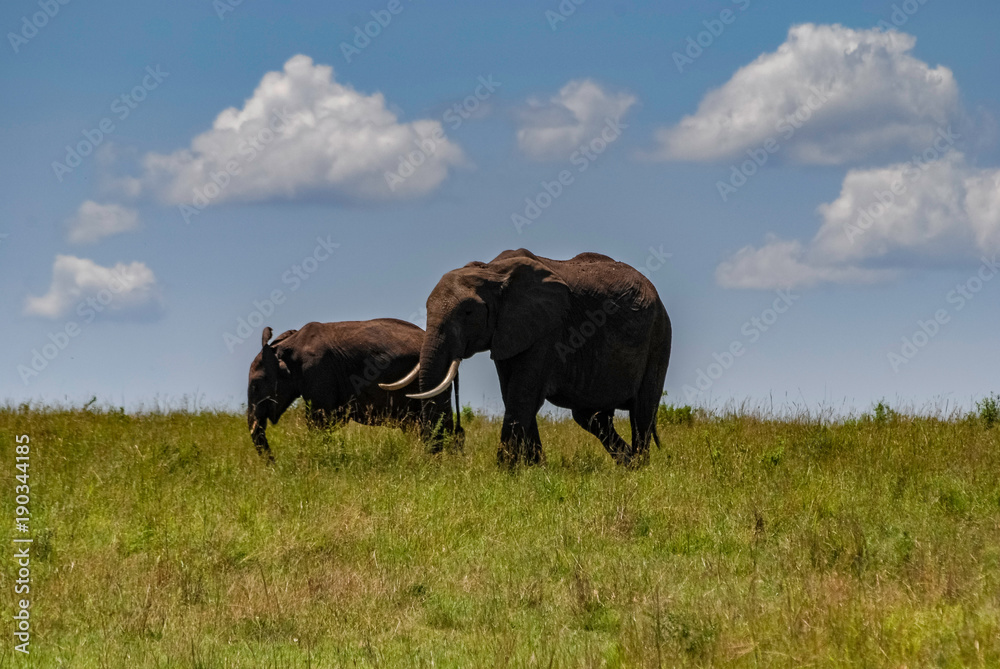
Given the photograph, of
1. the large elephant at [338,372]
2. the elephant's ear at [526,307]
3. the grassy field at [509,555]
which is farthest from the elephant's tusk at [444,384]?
the large elephant at [338,372]

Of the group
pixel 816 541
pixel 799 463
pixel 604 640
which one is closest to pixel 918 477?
pixel 799 463

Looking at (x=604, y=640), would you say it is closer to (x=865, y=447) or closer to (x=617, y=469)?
(x=617, y=469)

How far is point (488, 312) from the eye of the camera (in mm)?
12383

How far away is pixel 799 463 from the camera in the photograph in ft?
42.0

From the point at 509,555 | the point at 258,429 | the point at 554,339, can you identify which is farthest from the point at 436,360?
the point at 258,429

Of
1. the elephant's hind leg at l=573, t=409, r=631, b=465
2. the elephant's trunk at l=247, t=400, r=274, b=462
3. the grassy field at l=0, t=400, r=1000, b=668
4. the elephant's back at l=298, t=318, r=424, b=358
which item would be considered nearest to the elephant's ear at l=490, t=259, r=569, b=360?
the grassy field at l=0, t=400, r=1000, b=668

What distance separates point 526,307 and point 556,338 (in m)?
0.64

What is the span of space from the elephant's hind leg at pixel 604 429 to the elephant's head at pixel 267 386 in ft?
15.4

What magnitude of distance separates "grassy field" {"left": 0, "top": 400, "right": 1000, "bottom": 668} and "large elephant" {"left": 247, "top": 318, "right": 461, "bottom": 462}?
2.57m

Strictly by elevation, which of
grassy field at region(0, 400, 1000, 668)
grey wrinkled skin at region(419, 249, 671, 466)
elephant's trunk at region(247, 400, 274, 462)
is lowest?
grassy field at region(0, 400, 1000, 668)

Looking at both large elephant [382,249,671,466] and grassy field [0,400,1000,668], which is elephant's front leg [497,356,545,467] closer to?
large elephant [382,249,671,466]

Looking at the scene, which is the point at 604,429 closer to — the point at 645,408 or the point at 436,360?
the point at 645,408

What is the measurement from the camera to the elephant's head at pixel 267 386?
629 inches

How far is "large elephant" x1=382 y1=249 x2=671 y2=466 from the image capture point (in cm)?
1221
